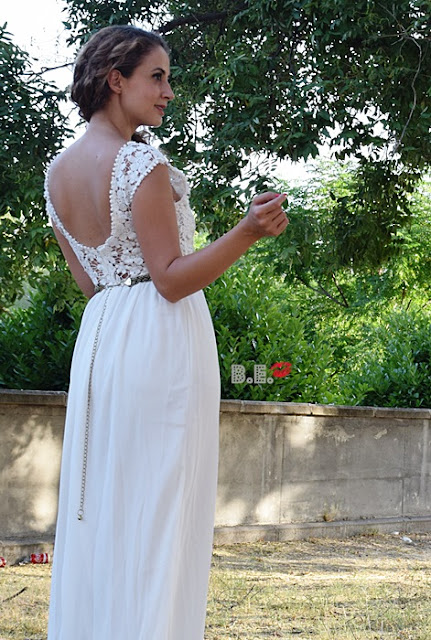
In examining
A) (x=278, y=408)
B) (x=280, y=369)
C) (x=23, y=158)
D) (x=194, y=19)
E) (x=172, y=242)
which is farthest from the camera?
(x=280, y=369)

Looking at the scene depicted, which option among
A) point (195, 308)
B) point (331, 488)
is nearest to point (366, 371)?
point (331, 488)

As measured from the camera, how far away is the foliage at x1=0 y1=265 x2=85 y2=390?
7.90 meters

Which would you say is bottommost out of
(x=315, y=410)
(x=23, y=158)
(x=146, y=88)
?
(x=315, y=410)

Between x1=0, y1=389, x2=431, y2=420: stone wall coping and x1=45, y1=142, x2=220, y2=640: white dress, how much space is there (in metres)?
4.44

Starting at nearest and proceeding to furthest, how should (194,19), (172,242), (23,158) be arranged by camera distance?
(172,242)
(23,158)
(194,19)

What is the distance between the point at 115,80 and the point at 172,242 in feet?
1.66

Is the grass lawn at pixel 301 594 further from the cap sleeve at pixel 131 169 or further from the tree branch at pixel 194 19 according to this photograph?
the tree branch at pixel 194 19

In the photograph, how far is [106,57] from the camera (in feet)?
7.77

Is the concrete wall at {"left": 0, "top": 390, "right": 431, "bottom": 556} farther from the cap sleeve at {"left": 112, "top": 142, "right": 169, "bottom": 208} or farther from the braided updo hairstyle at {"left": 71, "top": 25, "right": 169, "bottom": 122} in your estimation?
the cap sleeve at {"left": 112, "top": 142, "right": 169, "bottom": 208}

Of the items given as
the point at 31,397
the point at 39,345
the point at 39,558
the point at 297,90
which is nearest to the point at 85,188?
the point at 297,90

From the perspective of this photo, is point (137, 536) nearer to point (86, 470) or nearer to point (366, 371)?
point (86, 470)

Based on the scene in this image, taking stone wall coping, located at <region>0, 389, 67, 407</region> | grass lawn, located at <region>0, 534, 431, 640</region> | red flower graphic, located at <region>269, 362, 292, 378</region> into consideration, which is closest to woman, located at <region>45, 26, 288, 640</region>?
grass lawn, located at <region>0, 534, 431, 640</region>

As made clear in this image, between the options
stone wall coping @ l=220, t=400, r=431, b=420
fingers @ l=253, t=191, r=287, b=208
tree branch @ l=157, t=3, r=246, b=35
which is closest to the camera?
fingers @ l=253, t=191, r=287, b=208

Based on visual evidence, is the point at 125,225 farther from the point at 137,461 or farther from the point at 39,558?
the point at 39,558
